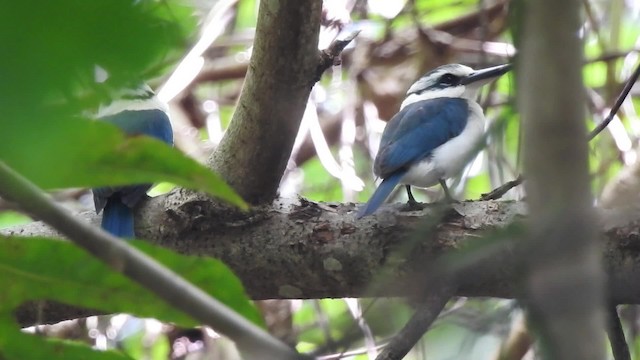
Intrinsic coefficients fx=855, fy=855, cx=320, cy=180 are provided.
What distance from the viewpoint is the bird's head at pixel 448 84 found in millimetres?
4070

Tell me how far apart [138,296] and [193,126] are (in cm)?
329

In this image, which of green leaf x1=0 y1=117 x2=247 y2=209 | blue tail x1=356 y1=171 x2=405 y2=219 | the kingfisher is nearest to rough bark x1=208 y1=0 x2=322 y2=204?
blue tail x1=356 y1=171 x2=405 y2=219

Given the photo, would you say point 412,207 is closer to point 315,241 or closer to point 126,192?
point 315,241

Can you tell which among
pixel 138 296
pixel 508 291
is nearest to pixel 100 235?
pixel 138 296

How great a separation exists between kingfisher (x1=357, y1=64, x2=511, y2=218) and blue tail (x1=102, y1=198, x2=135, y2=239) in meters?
0.75

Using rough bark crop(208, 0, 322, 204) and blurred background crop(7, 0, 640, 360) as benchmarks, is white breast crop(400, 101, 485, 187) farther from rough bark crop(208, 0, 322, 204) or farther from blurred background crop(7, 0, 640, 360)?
rough bark crop(208, 0, 322, 204)

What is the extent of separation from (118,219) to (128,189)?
0.89ft

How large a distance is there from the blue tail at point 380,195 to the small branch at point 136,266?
1.51 m

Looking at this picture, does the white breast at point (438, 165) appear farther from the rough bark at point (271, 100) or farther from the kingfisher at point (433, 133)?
the rough bark at point (271, 100)

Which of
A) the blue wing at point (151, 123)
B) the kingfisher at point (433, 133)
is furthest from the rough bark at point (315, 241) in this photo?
the blue wing at point (151, 123)

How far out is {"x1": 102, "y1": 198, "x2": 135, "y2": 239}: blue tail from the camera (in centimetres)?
239

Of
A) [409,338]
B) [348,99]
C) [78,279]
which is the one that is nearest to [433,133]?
[348,99]

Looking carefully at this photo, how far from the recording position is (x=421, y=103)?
3.81 meters

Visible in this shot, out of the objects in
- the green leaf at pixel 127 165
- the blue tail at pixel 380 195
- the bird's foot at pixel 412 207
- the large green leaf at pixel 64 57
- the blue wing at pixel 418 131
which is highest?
the blue wing at pixel 418 131
